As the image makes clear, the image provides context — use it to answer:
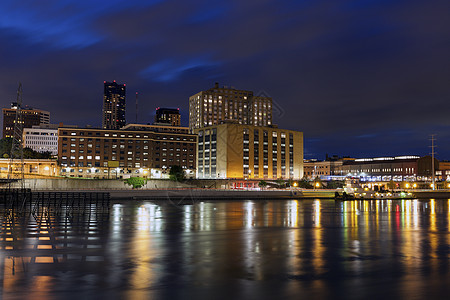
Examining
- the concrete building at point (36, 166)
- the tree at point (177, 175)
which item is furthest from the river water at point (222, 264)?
the concrete building at point (36, 166)

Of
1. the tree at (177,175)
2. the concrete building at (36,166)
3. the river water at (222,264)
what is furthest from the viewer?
the tree at (177,175)

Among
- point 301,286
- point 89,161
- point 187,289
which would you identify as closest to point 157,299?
point 187,289

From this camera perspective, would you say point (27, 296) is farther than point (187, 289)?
No

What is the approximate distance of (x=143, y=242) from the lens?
24.6 metres

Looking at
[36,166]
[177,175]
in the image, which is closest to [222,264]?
[177,175]

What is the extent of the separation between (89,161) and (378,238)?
186m

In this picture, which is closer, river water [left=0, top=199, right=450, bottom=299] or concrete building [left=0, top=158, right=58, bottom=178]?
river water [left=0, top=199, right=450, bottom=299]

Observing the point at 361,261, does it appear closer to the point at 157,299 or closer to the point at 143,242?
the point at 157,299

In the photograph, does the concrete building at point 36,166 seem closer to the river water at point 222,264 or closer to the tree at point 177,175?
the tree at point 177,175

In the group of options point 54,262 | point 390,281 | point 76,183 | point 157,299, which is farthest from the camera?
point 76,183

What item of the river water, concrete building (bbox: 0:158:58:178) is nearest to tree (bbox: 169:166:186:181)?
concrete building (bbox: 0:158:58:178)

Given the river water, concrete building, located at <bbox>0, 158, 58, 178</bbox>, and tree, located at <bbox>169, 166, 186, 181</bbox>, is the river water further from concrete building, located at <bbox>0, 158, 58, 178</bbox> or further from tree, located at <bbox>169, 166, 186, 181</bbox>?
concrete building, located at <bbox>0, 158, 58, 178</bbox>

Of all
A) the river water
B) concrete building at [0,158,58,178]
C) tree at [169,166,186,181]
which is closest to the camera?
the river water

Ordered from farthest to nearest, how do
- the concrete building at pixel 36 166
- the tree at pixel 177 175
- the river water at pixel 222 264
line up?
the tree at pixel 177 175 < the concrete building at pixel 36 166 < the river water at pixel 222 264
